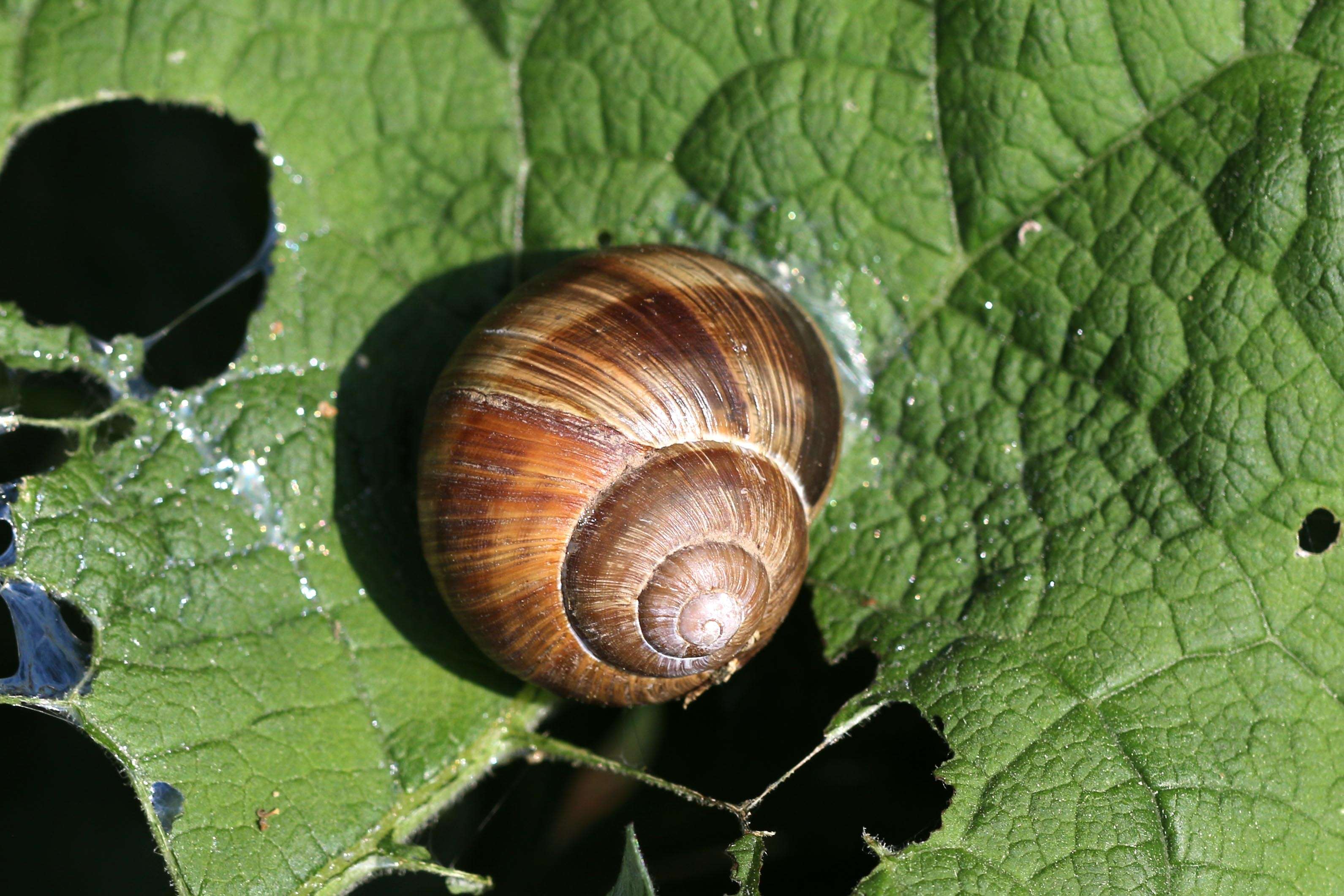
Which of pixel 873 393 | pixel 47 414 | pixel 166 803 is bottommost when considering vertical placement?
pixel 166 803

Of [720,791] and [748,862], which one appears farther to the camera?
[720,791]

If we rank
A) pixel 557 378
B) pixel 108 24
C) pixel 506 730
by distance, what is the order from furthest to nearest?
pixel 108 24 < pixel 506 730 < pixel 557 378

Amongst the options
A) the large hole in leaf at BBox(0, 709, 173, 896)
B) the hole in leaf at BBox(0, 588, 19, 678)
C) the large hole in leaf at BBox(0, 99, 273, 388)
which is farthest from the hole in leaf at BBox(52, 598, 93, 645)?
the large hole in leaf at BBox(0, 99, 273, 388)

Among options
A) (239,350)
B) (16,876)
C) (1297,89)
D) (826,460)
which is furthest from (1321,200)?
(16,876)

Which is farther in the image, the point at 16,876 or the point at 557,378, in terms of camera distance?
the point at 16,876

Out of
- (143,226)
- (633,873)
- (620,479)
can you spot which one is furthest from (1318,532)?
(143,226)

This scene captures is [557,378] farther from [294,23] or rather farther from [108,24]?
[108,24]

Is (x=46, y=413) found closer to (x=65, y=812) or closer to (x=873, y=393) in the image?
(x=65, y=812)

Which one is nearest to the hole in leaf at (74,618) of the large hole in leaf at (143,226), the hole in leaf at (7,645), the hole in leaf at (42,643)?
the hole in leaf at (42,643)
